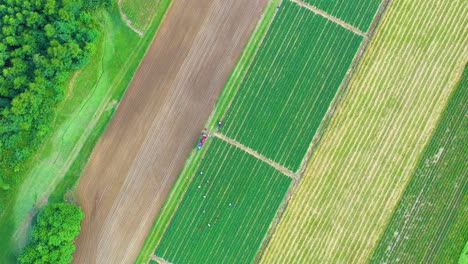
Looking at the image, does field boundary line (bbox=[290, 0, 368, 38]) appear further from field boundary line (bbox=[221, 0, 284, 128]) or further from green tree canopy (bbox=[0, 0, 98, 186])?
green tree canopy (bbox=[0, 0, 98, 186])

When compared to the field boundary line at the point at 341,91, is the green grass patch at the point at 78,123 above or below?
below

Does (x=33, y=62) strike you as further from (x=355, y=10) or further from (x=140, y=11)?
(x=355, y=10)

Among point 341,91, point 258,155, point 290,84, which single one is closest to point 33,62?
point 258,155

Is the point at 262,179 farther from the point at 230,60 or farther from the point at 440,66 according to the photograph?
the point at 440,66

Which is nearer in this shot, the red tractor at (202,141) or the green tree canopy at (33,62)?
the green tree canopy at (33,62)

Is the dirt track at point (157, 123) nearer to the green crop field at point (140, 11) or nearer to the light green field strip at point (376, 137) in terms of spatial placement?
the green crop field at point (140, 11)

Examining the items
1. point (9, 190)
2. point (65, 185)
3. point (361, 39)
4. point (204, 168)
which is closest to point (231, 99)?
point (204, 168)

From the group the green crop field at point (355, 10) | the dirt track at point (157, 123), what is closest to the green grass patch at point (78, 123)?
the dirt track at point (157, 123)
